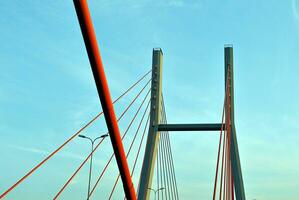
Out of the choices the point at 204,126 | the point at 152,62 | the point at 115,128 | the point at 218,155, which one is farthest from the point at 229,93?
the point at 115,128

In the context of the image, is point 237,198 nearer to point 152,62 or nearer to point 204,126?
point 204,126

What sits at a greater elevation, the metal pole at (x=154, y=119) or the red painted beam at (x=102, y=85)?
the metal pole at (x=154, y=119)

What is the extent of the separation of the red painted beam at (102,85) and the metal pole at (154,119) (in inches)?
654

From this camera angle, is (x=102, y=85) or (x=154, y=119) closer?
(x=102, y=85)

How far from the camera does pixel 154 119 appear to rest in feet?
90.9

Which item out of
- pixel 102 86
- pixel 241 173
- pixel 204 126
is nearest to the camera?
pixel 102 86

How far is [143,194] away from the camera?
1027 inches

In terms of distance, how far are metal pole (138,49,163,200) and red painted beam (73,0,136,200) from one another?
1661 centimetres

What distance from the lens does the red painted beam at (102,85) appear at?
7.08 meters

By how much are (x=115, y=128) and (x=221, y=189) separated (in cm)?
1313

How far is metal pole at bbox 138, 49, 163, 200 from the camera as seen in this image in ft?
87.0

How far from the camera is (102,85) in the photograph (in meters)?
8.07

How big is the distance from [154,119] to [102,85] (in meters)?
19.7

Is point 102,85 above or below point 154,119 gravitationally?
below
